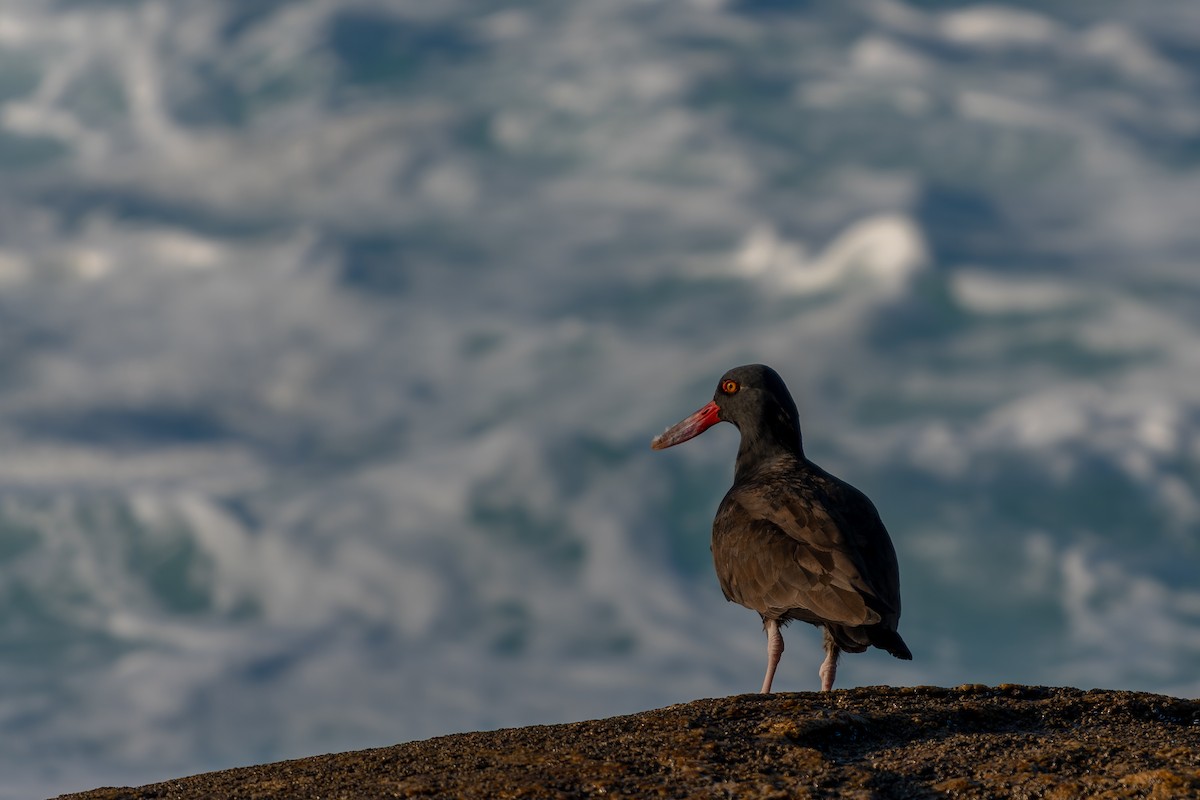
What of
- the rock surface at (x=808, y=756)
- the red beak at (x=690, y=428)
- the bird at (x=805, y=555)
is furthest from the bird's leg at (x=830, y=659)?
the red beak at (x=690, y=428)

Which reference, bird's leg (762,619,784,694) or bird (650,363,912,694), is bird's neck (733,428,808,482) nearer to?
bird (650,363,912,694)

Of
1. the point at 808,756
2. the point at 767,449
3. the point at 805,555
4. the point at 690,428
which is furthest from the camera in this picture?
the point at 690,428

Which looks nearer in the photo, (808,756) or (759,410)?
(808,756)

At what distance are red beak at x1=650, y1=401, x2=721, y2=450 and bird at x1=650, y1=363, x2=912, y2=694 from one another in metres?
1.24

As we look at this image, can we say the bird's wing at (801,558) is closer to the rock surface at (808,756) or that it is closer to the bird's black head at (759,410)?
the bird's black head at (759,410)

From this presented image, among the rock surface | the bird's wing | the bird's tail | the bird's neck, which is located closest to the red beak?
the bird's neck

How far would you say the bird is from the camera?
11.0 meters

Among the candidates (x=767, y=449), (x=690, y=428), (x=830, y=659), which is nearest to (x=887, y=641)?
(x=830, y=659)

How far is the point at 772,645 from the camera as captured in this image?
11859 mm

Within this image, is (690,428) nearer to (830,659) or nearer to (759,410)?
(759,410)

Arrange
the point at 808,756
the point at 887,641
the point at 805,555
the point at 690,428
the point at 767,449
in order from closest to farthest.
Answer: the point at 808,756 → the point at 887,641 → the point at 805,555 → the point at 767,449 → the point at 690,428

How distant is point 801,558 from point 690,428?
13.6 ft

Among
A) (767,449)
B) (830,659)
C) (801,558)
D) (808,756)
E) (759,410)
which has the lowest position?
(808,756)

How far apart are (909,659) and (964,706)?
2.83m
